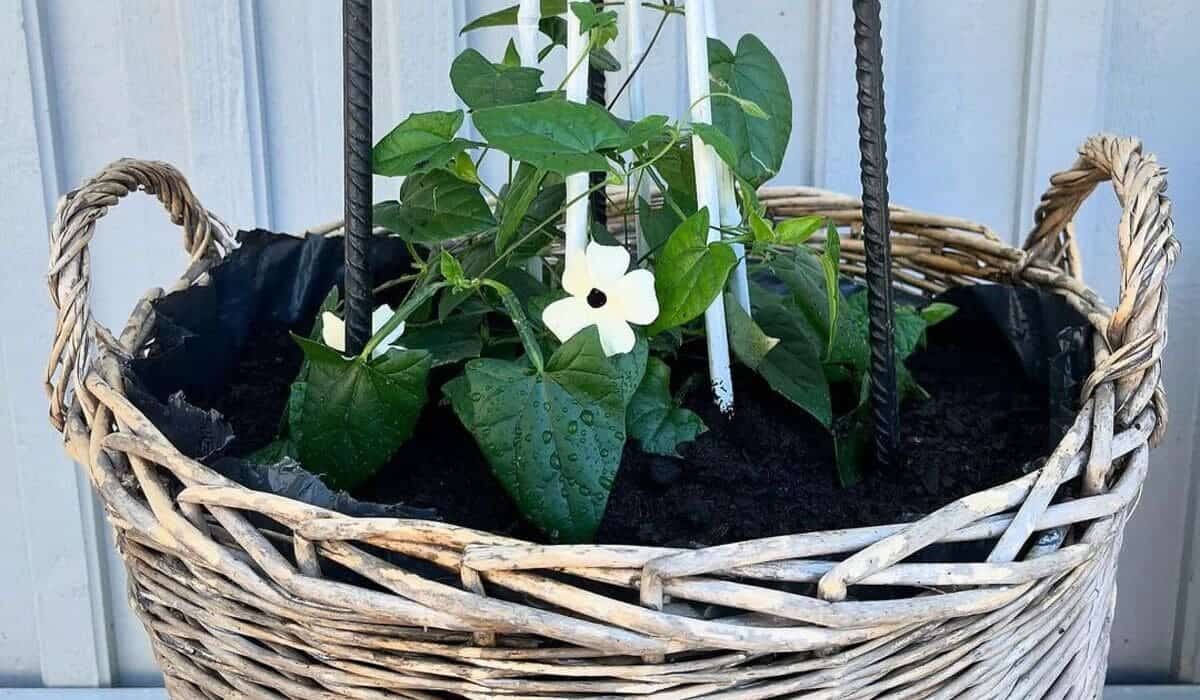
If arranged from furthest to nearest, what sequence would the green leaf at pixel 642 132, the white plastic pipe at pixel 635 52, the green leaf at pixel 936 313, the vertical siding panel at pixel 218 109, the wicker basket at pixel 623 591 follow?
the vertical siding panel at pixel 218 109 → the green leaf at pixel 936 313 → the white plastic pipe at pixel 635 52 → the green leaf at pixel 642 132 → the wicker basket at pixel 623 591

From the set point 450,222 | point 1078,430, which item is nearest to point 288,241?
point 450,222

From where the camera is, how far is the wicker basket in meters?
0.43

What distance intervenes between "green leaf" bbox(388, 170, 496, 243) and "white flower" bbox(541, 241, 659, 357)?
8 centimetres

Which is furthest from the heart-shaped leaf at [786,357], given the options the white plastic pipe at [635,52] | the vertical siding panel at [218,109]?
the vertical siding panel at [218,109]

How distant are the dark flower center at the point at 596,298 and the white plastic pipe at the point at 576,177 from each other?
0.08ft

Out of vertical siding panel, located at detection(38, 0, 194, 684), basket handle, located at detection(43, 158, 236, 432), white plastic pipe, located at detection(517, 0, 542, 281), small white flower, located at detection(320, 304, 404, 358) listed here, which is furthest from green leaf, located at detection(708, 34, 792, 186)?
vertical siding panel, located at detection(38, 0, 194, 684)

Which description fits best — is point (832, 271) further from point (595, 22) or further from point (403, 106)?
point (403, 106)

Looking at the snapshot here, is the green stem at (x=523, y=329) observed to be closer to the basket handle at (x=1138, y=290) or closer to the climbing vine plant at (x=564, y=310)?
the climbing vine plant at (x=564, y=310)

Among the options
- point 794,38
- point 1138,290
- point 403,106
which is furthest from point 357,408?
point 794,38

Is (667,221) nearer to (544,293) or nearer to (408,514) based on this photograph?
(544,293)

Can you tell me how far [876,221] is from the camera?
580 millimetres

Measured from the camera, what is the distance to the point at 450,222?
632 mm

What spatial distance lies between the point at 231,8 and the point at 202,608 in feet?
2.22

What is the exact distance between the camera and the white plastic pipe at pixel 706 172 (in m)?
0.60
